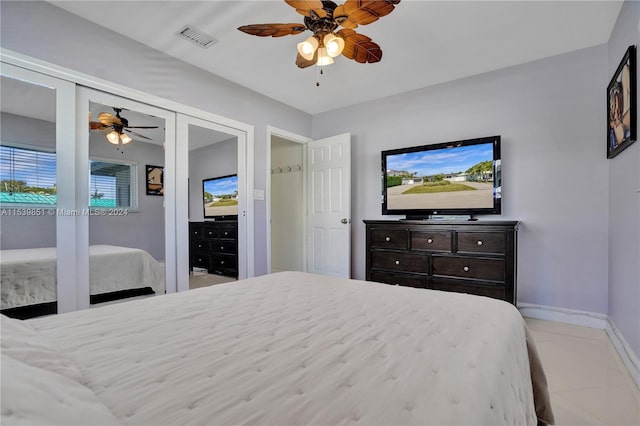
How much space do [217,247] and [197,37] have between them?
2.22m

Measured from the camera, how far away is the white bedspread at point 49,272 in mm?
2203

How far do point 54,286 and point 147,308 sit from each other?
5.31ft

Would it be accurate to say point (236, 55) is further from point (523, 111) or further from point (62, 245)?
point (523, 111)

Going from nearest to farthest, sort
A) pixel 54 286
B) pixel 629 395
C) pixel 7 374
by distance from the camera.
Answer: pixel 7 374 < pixel 629 395 < pixel 54 286

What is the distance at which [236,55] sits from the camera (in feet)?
9.99

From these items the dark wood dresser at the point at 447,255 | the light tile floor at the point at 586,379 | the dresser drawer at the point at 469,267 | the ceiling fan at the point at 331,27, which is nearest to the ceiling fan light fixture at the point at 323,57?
the ceiling fan at the point at 331,27

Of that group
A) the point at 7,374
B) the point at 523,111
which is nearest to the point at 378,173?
the point at 523,111

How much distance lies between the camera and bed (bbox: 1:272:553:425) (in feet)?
2.06

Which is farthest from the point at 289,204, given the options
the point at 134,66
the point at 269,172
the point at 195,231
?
the point at 134,66

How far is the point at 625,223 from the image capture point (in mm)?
2266

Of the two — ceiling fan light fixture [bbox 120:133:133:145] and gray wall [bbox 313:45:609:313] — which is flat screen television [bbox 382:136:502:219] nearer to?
gray wall [bbox 313:45:609:313]

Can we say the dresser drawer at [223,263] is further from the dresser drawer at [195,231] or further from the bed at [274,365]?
the bed at [274,365]

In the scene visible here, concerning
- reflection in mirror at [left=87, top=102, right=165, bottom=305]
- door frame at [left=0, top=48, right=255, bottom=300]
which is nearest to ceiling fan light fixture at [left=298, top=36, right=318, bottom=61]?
door frame at [left=0, top=48, right=255, bottom=300]

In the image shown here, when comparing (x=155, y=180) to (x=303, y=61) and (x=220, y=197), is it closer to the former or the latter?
(x=220, y=197)
